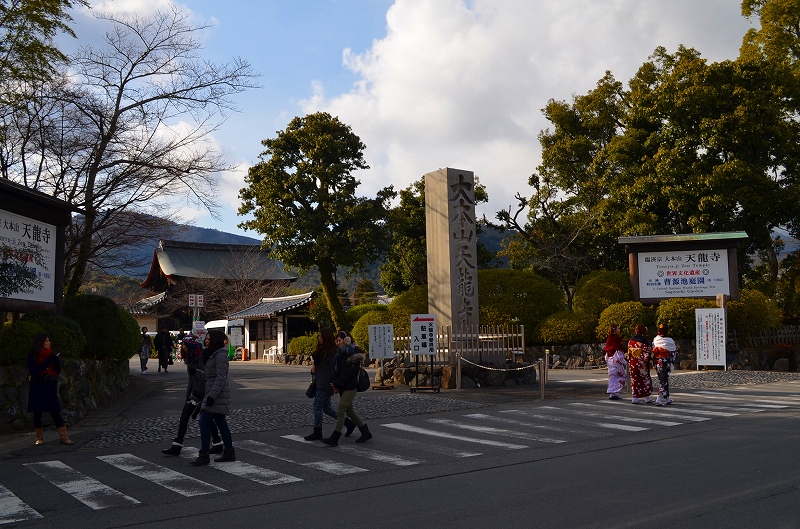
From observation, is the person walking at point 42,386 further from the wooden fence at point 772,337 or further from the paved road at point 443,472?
the wooden fence at point 772,337

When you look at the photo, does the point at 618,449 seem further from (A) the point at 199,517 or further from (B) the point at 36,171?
(B) the point at 36,171

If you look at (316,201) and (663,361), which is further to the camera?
(316,201)

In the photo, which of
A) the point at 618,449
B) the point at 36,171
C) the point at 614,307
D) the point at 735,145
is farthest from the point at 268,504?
the point at 735,145

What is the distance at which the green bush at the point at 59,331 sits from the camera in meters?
13.3

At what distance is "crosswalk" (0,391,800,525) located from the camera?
7711 mm

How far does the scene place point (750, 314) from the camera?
2509cm

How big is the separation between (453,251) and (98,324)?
8.98m

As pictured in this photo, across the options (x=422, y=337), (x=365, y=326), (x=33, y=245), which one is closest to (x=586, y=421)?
(x=422, y=337)

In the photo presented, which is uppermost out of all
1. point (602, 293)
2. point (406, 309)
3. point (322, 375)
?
point (602, 293)

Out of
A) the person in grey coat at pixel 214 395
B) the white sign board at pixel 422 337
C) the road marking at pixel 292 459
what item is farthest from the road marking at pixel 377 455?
the white sign board at pixel 422 337

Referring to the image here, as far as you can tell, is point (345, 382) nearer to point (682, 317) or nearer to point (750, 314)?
point (682, 317)

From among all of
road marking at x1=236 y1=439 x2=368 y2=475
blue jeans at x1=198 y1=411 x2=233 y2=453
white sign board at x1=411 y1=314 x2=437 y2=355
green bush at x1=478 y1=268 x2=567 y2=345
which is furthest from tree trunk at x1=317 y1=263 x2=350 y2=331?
blue jeans at x1=198 y1=411 x2=233 y2=453

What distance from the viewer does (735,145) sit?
27.7 meters

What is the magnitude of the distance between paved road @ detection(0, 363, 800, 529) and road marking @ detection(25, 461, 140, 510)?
2cm
